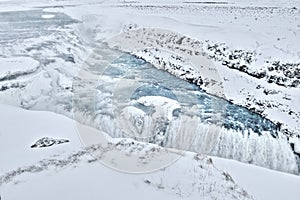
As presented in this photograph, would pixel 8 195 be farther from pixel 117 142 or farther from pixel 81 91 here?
pixel 81 91

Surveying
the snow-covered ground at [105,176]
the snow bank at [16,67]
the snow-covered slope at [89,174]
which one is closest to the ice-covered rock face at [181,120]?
the snow-covered ground at [105,176]

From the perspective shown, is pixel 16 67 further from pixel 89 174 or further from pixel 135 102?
pixel 89 174

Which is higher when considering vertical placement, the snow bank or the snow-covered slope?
the snow bank

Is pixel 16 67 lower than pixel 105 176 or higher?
higher

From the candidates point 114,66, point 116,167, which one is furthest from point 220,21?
point 116,167

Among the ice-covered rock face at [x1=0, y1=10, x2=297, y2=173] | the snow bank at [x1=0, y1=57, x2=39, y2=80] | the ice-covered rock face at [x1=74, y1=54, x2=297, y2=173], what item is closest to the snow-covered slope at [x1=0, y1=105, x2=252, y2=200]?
the ice-covered rock face at [x1=74, y1=54, x2=297, y2=173]

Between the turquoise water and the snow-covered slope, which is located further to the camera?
the turquoise water

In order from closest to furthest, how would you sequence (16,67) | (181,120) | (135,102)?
(181,120) → (135,102) → (16,67)

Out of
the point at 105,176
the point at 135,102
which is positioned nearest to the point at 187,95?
the point at 135,102

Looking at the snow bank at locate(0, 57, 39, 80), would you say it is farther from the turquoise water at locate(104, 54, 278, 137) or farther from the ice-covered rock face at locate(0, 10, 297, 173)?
the turquoise water at locate(104, 54, 278, 137)

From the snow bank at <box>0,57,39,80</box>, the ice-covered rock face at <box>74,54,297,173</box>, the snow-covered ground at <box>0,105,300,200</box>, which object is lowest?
the ice-covered rock face at <box>74,54,297,173</box>

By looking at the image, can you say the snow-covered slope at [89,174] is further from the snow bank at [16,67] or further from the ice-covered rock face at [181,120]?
the snow bank at [16,67]
